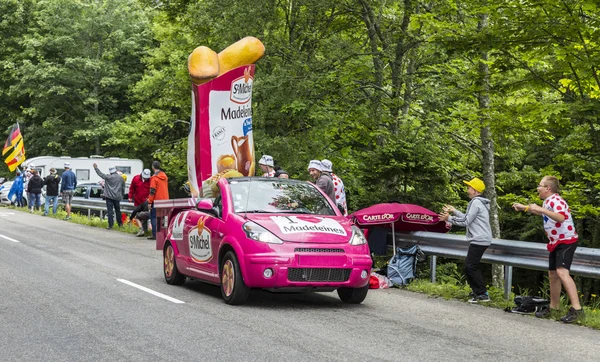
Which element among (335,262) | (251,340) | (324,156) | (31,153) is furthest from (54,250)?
(31,153)

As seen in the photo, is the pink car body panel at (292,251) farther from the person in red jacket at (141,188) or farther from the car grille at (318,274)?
the person in red jacket at (141,188)

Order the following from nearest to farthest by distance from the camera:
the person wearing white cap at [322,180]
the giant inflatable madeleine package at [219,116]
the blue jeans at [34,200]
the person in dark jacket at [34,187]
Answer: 1. the person wearing white cap at [322,180]
2. the giant inflatable madeleine package at [219,116]
3. the person in dark jacket at [34,187]
4. the blue jeans at [34,200]

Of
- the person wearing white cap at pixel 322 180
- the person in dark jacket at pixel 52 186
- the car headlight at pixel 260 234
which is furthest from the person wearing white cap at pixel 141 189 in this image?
the car headlight at pixel 260 234

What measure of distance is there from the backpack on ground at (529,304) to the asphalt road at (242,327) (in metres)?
0.22

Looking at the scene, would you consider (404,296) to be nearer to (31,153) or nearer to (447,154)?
(447,154)

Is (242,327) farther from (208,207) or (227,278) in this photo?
(208,207)

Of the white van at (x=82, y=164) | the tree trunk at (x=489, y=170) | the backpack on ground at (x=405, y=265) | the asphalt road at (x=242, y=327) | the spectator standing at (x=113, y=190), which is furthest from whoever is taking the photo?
the white van at (x=82, y=164)

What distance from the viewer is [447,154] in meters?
23.2

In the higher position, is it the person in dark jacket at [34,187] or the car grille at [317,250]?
the person in dark jacket at [34,187]

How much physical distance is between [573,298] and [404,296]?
265 centimetres

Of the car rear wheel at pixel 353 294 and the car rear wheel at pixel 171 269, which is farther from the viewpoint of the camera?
the car rear wheel at pixel 171 269

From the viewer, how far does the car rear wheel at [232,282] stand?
10.0 metres

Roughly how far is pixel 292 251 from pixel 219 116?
7.92 metres

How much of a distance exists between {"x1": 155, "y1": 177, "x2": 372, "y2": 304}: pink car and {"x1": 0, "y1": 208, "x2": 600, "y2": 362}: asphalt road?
1.00ft
